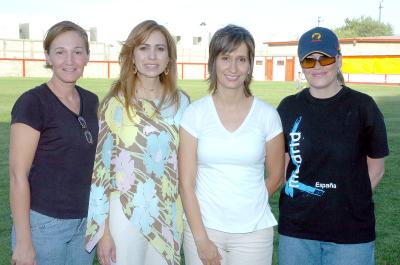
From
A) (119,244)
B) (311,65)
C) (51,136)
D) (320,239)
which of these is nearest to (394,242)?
(320,239)

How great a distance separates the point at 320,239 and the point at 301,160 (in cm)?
49

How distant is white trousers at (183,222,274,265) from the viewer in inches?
119

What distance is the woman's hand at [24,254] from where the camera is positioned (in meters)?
2.90

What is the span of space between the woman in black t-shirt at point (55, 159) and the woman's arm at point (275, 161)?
3.47 ft

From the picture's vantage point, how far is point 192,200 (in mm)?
3004

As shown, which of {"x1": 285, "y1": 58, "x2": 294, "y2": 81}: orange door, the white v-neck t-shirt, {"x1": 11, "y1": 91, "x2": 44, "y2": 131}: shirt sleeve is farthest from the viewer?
{"x1": 285, "y1": 58, "x2": 294, "y2": 81}: orange door

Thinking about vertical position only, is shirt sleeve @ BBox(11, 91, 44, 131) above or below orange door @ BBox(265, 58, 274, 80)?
above

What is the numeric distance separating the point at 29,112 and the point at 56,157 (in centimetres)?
31

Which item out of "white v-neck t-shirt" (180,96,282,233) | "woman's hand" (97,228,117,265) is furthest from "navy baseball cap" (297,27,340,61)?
"woman's hand" (97,228,117,265)

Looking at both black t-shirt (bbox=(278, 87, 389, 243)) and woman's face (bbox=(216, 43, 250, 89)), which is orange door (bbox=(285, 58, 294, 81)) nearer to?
black t-shirt (bbox=(278, 87, 389, 243))

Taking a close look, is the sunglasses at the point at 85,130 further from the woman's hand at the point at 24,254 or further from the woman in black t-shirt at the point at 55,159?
the woman's hand at the point at 24,254

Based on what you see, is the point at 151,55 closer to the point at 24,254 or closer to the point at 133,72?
the point at 133,72

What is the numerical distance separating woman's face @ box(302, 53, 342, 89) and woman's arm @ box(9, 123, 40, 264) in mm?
1624

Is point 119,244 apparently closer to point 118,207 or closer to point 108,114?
point 118,207
